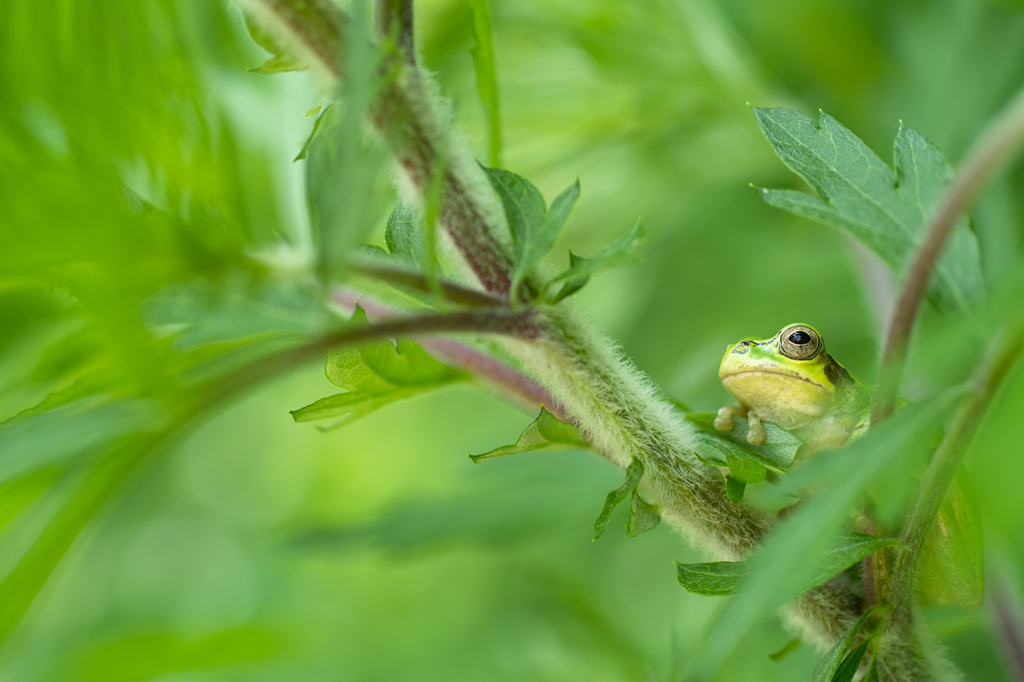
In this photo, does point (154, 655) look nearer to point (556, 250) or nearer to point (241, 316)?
point (241, 316)

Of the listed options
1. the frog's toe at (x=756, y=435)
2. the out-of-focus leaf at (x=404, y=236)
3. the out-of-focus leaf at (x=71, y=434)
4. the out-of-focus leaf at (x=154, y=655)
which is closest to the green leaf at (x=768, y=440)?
the frog's toe at (x=756, y=435)

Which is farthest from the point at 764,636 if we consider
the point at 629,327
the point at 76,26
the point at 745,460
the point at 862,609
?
the point at 76,26

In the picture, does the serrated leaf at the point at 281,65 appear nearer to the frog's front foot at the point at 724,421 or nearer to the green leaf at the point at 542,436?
the green leaf at the point at 542,436

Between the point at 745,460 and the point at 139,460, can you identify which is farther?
the point at 745,460

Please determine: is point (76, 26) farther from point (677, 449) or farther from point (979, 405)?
point (979, 405)

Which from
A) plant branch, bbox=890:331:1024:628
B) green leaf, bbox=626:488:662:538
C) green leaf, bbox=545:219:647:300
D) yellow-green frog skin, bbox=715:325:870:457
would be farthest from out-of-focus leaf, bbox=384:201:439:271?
yellow-green frog skin, bbox=715:325:870:457
